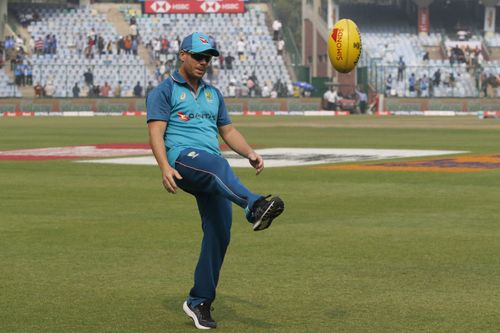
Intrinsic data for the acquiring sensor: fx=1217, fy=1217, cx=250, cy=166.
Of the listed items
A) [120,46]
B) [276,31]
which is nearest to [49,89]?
[120,46]

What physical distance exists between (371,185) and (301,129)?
82.9 feet

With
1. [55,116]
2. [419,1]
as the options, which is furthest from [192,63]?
[419,1]

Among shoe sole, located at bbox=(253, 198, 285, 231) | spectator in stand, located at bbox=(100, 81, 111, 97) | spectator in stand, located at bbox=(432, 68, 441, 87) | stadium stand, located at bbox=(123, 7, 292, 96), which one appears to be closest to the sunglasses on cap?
shoe sole, located at bbox=(253, 198, 285, 231)

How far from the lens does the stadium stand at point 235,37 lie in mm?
74062

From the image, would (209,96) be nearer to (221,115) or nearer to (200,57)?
(221,115)

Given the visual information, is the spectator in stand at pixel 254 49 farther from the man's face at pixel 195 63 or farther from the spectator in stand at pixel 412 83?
the man's face at pixel 195 63

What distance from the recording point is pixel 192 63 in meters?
8.65

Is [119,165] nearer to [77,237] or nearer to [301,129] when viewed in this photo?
[77,237]

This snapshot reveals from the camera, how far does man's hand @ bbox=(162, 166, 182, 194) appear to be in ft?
26.8

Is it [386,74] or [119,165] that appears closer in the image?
[119,165]

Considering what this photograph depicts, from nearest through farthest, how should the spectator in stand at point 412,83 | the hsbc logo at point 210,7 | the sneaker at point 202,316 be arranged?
the sneaker at point 202,316
the spectator in stand at point 412,83
the hsbc logo at point 210,7

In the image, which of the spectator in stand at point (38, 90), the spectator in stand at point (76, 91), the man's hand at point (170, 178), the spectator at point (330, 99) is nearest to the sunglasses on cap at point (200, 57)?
the man's hand at point (170, 178)

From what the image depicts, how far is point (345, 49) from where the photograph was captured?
13344 mm

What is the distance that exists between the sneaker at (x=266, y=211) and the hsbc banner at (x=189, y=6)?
246ft
